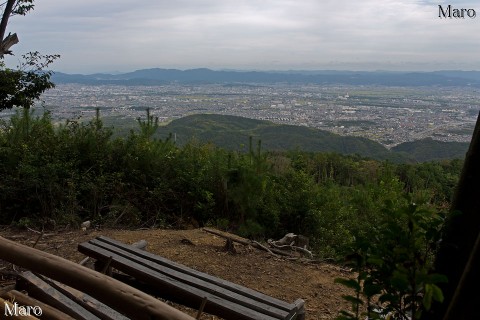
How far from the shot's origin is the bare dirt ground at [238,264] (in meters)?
4.37

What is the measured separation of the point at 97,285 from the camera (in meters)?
1.99

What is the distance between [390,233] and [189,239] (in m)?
4.75

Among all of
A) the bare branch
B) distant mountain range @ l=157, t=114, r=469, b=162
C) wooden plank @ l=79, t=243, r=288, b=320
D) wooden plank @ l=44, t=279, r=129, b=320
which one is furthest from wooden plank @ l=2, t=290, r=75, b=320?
distant mountain range @ l=157, t=114, r=469, b=162

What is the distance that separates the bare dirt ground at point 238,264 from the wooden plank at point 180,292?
2.47ft

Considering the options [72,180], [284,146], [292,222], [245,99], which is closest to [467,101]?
[284,146]

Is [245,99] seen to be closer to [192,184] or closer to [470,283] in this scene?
[192,184]

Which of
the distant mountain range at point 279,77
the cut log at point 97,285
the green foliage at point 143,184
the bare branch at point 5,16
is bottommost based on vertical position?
the green foliage at point 143,184

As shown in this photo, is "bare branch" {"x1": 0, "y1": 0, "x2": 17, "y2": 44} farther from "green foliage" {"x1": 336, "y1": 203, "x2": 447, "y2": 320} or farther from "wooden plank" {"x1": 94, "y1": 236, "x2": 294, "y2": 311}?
"green foliage" {"x1": 336, "y1": 203, "x2": 447, "y2": 320}

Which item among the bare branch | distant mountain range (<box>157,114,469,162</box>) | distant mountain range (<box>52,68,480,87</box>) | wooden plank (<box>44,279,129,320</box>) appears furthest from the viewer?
distant mountain range (<box>52,68,480,87</box>)

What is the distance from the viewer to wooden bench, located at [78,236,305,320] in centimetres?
274

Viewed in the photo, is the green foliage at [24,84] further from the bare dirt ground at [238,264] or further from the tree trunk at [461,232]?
the tree trunk at [461,232]

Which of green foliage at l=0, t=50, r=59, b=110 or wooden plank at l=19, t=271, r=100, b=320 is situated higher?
green foliage at l=0, t=50, r=59, b=110

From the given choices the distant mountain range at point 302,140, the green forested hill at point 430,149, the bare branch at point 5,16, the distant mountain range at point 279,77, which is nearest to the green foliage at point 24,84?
the bare branch at point 5,16

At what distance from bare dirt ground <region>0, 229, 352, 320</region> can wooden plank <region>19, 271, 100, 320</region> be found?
1.21 metres
